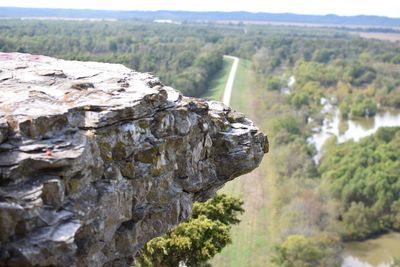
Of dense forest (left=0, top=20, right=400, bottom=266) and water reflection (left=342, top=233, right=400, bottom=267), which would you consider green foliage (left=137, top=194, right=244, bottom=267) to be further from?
water reflection (left=342, top=233, right=400, bottom=267)

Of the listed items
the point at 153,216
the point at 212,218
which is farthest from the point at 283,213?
the point at 153,216

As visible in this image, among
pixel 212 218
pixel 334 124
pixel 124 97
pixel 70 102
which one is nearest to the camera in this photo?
pixel 70 102

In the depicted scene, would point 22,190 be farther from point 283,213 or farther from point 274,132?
point 274,132

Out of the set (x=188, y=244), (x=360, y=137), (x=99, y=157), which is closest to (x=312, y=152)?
(x=360, y=137)

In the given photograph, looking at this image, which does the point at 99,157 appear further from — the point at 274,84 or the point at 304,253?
the point at 274,84

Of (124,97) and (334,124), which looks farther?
(334,124)

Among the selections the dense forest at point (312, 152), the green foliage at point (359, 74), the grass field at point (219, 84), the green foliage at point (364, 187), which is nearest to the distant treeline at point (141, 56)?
the dense forest at point (312, 152)

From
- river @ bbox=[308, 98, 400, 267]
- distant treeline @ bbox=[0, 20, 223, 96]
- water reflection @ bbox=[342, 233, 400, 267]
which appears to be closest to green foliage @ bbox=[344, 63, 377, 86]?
river @ bbox=[308, 98, 400, 267]

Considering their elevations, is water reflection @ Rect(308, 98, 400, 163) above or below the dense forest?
below
